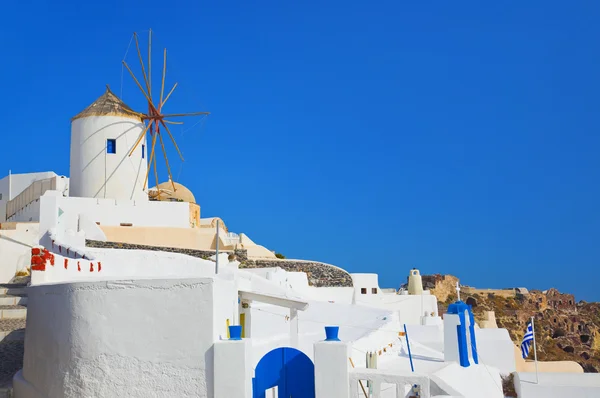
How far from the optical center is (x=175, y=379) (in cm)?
598

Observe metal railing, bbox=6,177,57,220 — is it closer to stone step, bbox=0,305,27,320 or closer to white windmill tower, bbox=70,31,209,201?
white windmill tower, bbox=70,31,209,201

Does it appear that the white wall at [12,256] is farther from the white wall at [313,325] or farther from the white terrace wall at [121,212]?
the white wall at [313,325]

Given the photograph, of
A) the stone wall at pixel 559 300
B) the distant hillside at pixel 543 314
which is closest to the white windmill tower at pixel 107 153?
the distant hillside at pixel 543 314

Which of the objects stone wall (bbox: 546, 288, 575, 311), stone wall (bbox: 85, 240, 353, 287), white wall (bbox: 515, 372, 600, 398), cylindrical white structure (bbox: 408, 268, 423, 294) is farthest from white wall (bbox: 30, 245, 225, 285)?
stone wall (bbox: 546, 288, 575, 311)

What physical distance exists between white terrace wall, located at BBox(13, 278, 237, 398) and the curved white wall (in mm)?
18221

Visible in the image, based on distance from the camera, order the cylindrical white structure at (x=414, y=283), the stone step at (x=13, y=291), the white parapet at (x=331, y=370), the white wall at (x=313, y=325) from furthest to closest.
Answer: the cylindrical white structure at (x=414, y=283), the stone step at (x=13, y=291), the white wall at (x=313, y=325), the white parapet at (x=331, y=370)

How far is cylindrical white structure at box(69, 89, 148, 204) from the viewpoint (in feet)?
79.5

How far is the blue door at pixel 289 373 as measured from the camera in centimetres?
650

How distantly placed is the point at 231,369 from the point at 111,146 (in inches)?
792

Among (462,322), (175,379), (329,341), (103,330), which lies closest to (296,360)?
(329,341)

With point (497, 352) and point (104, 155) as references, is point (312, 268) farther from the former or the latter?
point (497, 352)

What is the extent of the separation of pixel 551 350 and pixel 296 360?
43331 mm

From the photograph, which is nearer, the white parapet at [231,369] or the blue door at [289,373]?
the white parapet at [231,369]

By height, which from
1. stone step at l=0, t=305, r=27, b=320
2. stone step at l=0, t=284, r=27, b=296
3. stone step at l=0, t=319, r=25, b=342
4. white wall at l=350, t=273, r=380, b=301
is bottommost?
stone step at l=0, t=319, r=25, b=342
